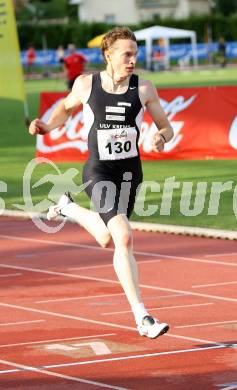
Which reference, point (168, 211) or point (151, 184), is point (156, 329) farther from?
point (151, 184)

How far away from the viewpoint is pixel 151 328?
361 inches

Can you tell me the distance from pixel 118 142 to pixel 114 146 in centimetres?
4

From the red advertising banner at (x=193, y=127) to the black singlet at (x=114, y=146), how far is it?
14009mm

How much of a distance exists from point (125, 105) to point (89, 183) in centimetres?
63

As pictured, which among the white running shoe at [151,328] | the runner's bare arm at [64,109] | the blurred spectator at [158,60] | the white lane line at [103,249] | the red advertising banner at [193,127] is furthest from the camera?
the blurred spectator at [158,60]

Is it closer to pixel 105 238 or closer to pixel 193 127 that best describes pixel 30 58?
pixel 193 127

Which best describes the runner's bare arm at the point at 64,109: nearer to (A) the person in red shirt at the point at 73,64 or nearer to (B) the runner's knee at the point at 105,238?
(B) the runner's knee at the point at 105,238

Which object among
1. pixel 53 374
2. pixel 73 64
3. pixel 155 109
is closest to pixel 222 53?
pixel 73 64

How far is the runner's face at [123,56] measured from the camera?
374 inches

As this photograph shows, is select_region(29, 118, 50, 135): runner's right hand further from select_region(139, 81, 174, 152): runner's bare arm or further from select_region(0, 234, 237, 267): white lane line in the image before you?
select_region(0, 234, 237, 267): white lane line

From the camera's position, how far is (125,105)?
31.5 ft

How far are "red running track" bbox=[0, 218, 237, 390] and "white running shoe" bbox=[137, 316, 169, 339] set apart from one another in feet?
0.42

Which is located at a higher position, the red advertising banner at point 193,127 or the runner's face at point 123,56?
the red advertising banner at point 193,127

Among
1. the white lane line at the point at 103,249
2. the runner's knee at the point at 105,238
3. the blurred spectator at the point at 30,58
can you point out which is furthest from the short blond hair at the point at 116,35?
the blurred spectator at the point at 30,58
